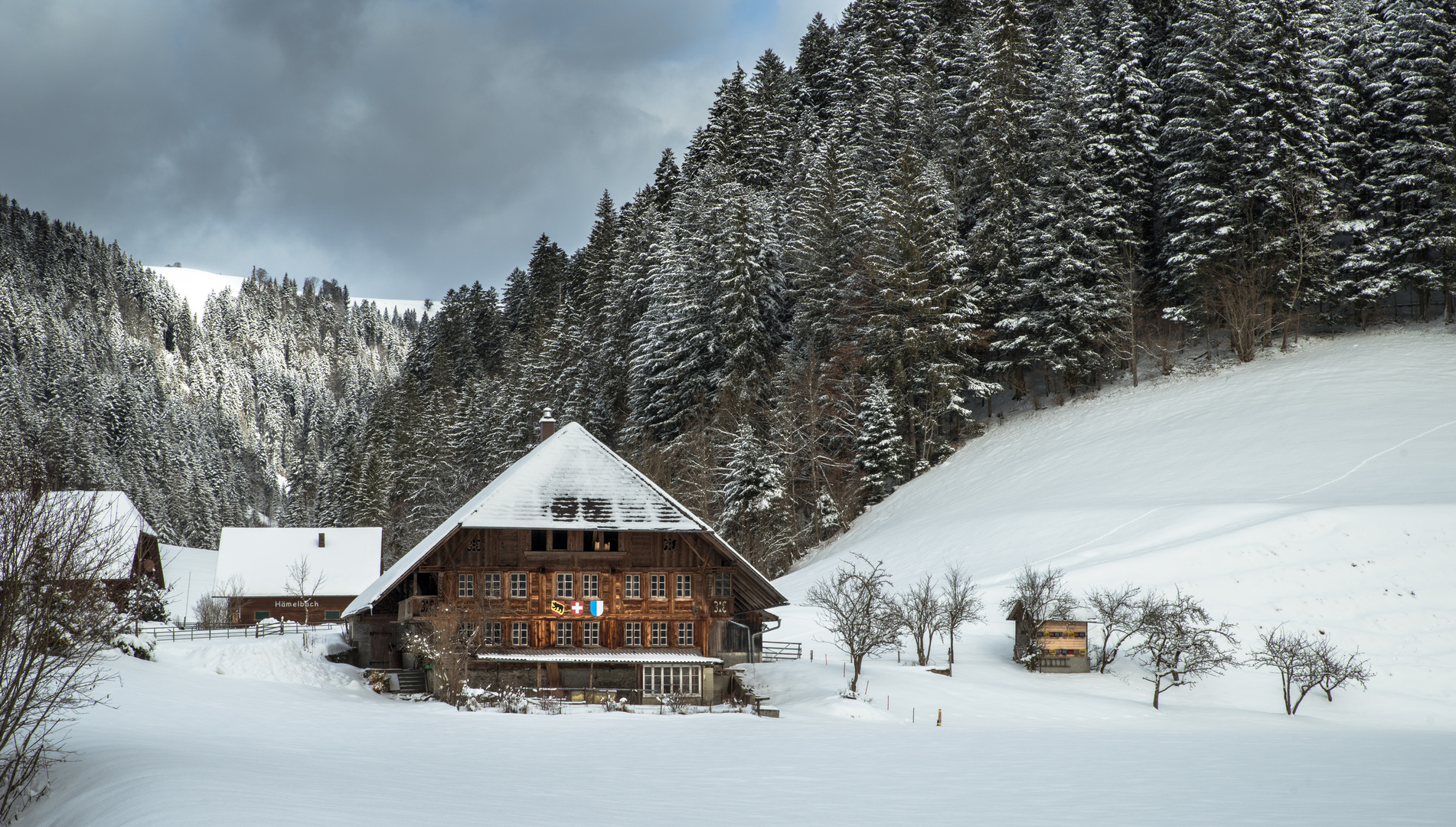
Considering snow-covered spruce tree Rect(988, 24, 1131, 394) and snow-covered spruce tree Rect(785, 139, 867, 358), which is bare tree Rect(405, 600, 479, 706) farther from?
snow-covered spruce tree Rect(988, 24, 1131, 394)

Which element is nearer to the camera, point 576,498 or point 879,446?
point 576,498

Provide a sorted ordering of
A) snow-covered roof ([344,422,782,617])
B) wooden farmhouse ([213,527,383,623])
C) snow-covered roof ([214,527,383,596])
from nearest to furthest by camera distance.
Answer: snow-covered roof ([344,422,782,617])
wooden farmhouse ([213,527,383,623])
snow-covered roof ([214,527,383,596])

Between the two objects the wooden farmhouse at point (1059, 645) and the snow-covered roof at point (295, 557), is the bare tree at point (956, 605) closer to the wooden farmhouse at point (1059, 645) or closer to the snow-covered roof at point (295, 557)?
the wooden farmhouse at point (1059, 645)

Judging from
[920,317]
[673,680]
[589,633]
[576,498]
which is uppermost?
[920,317]

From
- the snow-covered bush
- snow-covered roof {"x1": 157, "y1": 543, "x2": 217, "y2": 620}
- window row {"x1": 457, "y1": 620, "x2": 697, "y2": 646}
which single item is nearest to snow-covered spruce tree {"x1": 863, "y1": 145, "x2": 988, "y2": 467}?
window row {"x1": 457, "y1": 620, "x2": 697, "y2": 646}

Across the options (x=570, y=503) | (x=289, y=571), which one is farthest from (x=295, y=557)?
(x=570, y=503)

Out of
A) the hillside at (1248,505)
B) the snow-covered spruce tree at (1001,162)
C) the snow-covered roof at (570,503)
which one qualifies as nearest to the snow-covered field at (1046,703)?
the hillside at (1248,505)

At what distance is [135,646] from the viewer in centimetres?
3117

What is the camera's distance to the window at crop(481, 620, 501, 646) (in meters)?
33.3

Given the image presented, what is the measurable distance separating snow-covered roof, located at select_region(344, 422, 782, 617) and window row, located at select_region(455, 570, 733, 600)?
188cm

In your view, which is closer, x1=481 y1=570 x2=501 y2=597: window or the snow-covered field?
the snow-covered field

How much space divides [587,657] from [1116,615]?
18.5 meters

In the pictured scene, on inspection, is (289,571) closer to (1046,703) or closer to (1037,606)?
(1037,606)

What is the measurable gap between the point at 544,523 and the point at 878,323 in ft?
97.7
